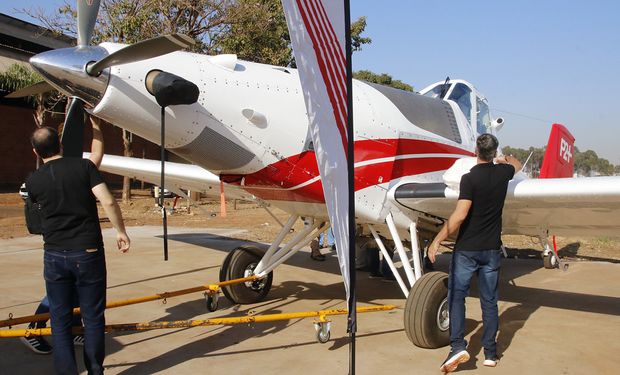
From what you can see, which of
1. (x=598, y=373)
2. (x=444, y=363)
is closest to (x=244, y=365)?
(x=444, y=363)

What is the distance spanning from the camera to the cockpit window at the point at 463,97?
6.98 meters

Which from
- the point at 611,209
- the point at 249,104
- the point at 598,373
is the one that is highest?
the point at 249,104

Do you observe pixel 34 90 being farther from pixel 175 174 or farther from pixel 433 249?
pixel 433 249

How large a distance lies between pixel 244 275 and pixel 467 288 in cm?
297

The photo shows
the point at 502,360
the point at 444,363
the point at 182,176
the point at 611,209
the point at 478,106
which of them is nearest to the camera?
the point at 444,363

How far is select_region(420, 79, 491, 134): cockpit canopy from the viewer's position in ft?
22.9

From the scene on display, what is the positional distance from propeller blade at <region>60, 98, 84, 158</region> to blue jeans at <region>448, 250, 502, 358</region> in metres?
3.29

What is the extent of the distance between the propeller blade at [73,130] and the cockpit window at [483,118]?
199 inches

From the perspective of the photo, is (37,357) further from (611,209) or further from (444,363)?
(611,209)

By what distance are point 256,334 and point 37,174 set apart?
2.49 meters

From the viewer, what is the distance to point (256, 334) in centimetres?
500

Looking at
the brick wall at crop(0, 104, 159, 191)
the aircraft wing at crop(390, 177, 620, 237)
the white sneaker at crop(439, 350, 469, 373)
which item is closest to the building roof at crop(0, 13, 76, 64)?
the brick wall at crop(0, 104, 159, 191)

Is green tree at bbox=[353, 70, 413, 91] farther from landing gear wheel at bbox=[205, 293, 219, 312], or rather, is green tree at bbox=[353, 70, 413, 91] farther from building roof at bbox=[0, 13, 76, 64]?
landing gear wheel at bbox=[205, 293, 219, 312]

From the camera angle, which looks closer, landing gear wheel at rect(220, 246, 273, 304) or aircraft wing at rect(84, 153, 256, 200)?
landing gear wheel at rect(220, 246, 273, 304)
